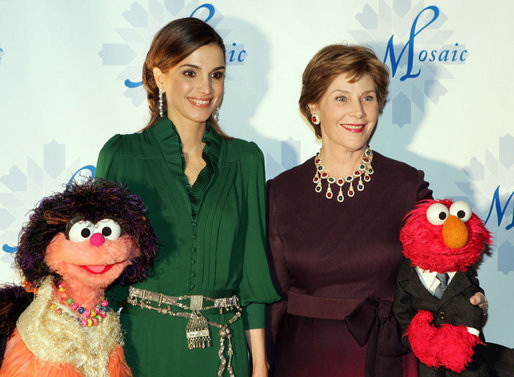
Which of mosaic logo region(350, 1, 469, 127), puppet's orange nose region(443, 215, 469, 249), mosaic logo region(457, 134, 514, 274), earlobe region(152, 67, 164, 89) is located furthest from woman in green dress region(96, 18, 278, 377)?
mosaic logo region(457, 134, 514, 274)

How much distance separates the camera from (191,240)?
1908mm

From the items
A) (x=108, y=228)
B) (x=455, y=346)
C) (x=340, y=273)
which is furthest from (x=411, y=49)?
(x=108, y=228)

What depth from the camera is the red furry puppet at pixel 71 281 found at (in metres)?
1.59

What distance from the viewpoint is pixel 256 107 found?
2594 millimetres

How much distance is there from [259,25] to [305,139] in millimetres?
494

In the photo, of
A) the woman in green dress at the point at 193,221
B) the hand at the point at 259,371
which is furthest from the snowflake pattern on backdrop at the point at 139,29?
the hand at the point at 259,371

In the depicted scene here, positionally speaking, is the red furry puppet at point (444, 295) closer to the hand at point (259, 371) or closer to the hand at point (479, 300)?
the hand at point (479, 300)

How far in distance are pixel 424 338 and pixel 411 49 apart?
1.27 metres

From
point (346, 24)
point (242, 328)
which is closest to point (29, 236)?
point (242, 328)

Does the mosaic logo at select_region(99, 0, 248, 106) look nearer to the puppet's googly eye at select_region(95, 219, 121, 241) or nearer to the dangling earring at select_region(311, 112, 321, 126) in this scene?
the dangling earring at select_region(311, 112, 321, 126)

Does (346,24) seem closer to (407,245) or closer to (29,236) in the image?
(407,245)

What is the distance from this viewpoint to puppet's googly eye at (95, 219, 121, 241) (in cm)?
162

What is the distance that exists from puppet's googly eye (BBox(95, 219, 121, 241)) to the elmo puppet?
0.87 meters

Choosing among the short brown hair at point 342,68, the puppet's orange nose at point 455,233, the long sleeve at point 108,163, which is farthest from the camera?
the short brown hair at point 342,68
